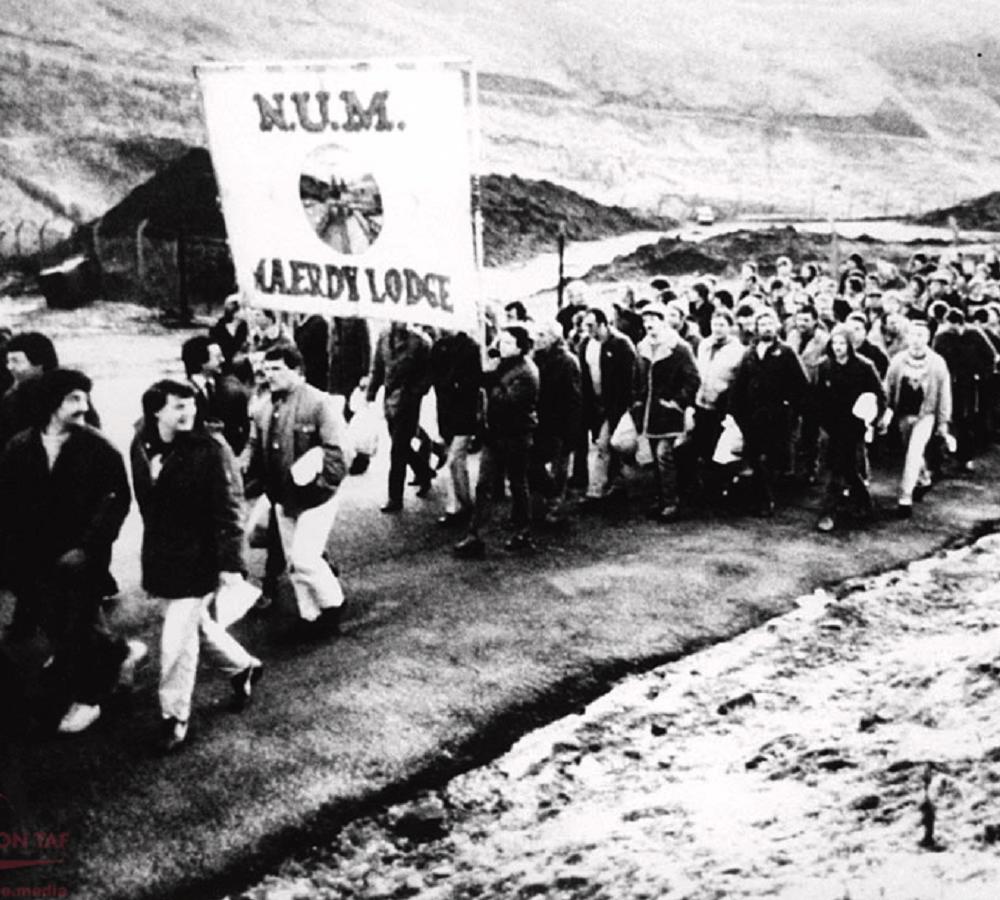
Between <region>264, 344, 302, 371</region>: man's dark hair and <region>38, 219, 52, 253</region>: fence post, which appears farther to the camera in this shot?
<region>38, 219, 52, 253</region>: fence post

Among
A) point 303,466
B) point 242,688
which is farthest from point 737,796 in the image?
point 303,466

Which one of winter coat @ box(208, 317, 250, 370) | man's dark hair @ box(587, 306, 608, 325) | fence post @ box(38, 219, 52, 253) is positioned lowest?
winter coat @ box(208, 317, 250, 370)

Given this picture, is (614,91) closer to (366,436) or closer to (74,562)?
(366,436)

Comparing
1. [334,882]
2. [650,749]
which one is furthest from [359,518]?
[334,882]

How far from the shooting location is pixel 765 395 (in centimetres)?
826

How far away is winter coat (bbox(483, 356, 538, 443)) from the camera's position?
23.8ft

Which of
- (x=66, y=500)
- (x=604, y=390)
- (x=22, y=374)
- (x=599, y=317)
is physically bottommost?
(x=604, y=390)

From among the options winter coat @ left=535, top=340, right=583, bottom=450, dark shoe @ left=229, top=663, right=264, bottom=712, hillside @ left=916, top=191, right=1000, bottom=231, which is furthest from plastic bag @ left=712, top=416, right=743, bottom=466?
hillside @ left=916, top=191, right=1000, bottom=231

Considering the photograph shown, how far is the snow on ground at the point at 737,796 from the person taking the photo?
12.0 ft

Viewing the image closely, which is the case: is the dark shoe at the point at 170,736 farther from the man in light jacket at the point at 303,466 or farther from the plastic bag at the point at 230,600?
the man in light jacket at the point at 303,466

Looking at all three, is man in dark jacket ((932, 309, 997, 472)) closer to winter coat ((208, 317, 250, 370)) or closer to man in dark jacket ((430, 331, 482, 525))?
man in dark jacket ((430, 331, 482, 525))

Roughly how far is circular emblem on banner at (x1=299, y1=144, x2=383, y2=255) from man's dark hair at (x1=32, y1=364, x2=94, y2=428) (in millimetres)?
1779

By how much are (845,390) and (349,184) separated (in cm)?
397

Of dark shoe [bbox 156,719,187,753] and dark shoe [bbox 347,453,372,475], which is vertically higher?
dark shoe [bbox 347,453,372,475]
